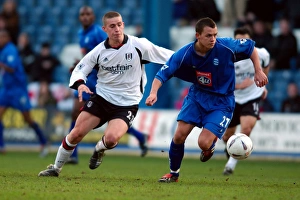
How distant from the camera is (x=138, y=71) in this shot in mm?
10047

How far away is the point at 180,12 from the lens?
2181 centimetres

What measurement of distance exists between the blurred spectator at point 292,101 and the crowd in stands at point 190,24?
1.36ft

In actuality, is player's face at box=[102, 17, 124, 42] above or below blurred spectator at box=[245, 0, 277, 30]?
above

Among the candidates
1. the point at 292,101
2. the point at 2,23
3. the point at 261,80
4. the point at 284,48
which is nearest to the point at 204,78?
the point at 261,80

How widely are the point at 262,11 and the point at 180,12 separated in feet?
11.2

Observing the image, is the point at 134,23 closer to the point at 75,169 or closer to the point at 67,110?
the point at 67,110

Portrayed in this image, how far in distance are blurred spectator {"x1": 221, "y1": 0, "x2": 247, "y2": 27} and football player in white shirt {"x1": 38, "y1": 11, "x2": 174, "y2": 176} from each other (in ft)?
35.1

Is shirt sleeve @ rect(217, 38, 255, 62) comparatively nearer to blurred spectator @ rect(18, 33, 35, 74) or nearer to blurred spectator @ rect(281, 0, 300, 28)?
blurred spectator @ rect(281, 0, 300, 28)

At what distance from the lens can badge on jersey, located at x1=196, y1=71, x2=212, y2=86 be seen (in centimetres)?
928

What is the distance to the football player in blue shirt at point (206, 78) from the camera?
30.2 feet

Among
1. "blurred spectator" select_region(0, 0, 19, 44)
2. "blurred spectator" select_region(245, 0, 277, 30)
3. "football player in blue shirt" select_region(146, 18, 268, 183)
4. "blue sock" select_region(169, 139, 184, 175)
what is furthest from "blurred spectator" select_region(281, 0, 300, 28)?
"blue sock" select_region(169, 139, 184, 175)

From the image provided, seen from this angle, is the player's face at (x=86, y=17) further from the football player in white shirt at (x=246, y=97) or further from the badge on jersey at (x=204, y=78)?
the badge on jersey at (x=204, y=78)

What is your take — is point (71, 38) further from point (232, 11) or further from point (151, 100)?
point (151, 100)

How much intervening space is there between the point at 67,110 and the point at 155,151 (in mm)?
2898
